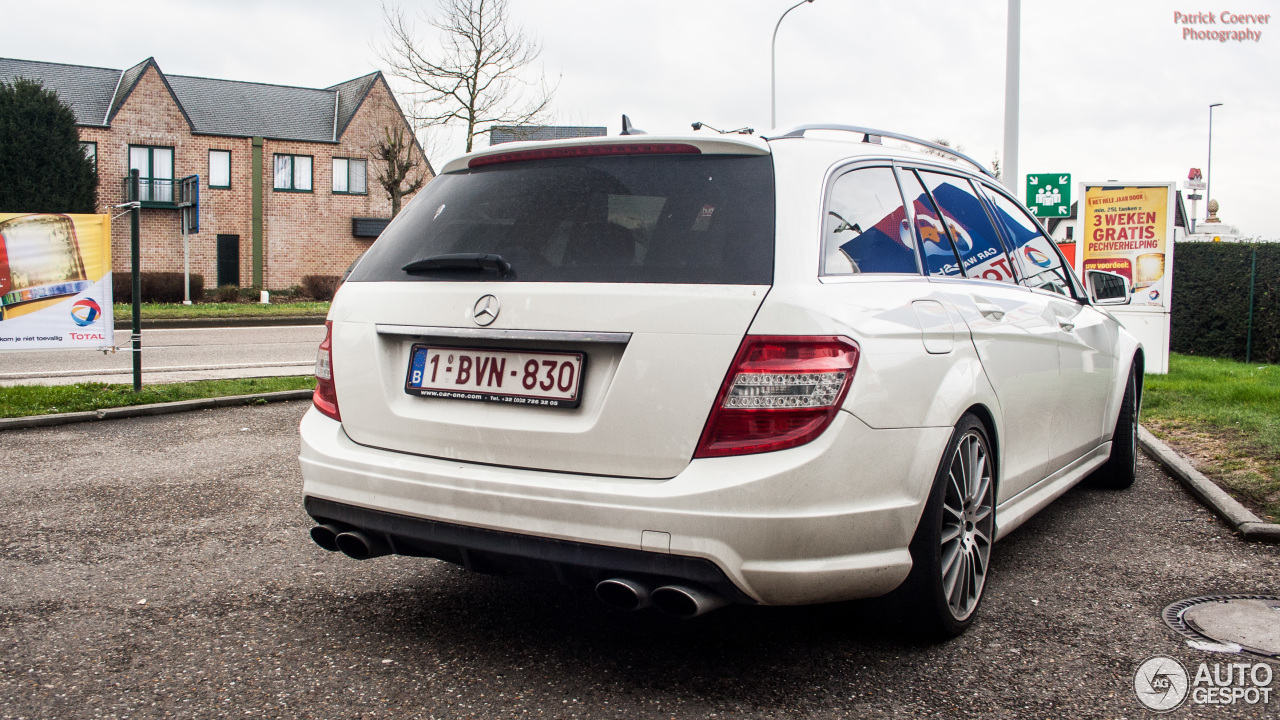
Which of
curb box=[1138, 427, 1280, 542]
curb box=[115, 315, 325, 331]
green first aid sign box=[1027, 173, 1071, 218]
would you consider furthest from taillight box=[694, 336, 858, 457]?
curb box=[115, 315, 325, 331]

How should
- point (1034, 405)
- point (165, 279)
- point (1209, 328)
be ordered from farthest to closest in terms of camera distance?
point (165, 279) → point (1209, 328) → point (1034, 405)

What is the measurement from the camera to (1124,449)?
566cm

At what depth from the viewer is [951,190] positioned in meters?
3.97

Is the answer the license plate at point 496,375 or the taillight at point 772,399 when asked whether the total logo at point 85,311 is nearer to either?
the license plate at point 496,375

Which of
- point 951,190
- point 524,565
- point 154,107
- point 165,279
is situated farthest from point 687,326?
point 154,107

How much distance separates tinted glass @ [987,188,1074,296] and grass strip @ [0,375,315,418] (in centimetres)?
683

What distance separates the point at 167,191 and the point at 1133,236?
35670 mm

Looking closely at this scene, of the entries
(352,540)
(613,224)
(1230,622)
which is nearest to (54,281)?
(352,540)

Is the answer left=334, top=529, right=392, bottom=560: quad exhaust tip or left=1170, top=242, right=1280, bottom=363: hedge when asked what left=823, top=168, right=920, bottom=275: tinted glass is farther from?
left=1170, top=242, right=1280, bottom=363: hedge

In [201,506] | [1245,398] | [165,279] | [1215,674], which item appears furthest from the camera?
[165,279]

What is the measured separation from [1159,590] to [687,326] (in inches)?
96.3

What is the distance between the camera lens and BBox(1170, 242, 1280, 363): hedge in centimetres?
1575

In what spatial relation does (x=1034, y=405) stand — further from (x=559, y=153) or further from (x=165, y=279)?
(x=165, y=279)

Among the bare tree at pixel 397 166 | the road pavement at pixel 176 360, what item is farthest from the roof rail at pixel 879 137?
the bare tree at pixel 397 166
